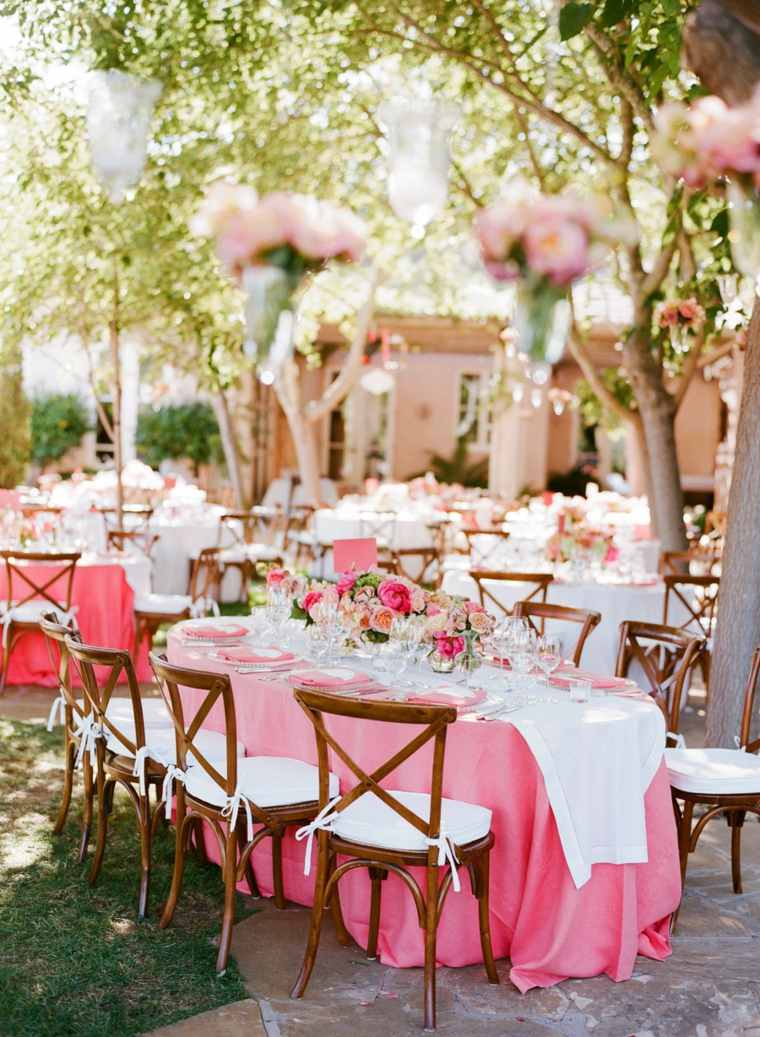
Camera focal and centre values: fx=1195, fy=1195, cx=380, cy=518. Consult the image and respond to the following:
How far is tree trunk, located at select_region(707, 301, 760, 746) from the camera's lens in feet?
18.3

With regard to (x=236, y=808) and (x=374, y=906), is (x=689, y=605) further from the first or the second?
(x=236, y=808)

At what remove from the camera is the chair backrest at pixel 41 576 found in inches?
288

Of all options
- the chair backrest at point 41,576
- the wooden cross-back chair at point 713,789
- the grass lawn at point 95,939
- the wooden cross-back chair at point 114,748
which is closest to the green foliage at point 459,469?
the chair backrest at point 41,576

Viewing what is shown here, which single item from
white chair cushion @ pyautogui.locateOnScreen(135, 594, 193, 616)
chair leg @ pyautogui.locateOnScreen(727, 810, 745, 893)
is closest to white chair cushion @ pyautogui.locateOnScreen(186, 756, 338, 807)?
chair leg @ pyautogui.locateOnScreen(727, 810, 745, 893)

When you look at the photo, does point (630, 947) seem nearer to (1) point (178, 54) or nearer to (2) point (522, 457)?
(1) point (178, 54)

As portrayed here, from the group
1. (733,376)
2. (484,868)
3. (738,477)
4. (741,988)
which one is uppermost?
(733,376)

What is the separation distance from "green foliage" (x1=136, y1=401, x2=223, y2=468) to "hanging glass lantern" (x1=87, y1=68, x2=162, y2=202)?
58.4ft

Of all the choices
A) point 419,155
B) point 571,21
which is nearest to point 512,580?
point 571,21

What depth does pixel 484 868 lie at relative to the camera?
366cm

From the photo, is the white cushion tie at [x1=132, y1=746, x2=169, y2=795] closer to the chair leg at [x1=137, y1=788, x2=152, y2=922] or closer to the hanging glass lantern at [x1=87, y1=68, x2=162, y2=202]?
the chair leg at [x1=137, y1=788, x2=152, y2=922]

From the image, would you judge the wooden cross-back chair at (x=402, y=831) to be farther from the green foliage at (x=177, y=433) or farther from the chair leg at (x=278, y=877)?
the green foliage at (x=177, y=433)

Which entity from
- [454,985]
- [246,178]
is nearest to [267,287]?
[454,985]

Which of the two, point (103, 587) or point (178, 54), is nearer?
point (178, 54)

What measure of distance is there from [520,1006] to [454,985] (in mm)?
234
